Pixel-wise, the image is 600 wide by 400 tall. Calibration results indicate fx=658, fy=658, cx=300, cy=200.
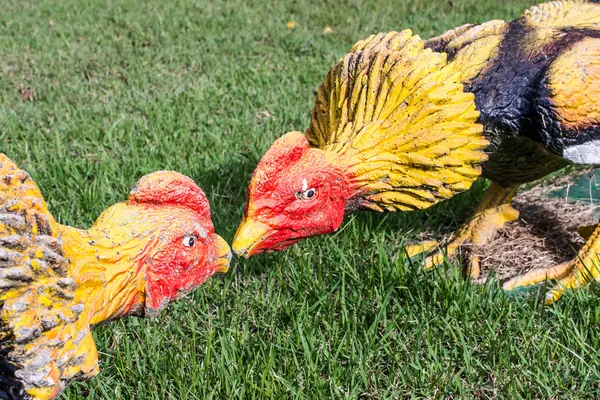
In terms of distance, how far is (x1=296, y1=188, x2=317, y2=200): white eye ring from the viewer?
80.6 inches

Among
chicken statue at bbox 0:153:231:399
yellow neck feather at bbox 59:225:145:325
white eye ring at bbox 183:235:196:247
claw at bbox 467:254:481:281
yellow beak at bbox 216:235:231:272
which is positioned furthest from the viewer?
claw at bbox 467:254:481:281

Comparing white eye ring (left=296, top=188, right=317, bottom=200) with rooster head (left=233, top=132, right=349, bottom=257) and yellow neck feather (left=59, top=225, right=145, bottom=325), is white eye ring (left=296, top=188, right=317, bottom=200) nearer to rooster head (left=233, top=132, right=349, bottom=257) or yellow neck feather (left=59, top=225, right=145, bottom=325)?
rooster head (left=233, top=132, right=349, bottom=257)

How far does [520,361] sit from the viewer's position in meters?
2.25

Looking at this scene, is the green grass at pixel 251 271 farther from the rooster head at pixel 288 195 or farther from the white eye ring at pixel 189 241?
the white eye ring at pixel 189 241

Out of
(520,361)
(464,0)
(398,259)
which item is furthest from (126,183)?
(464,0)

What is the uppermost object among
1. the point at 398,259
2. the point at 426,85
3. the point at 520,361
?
the point at 426,85

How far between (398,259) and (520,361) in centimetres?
60

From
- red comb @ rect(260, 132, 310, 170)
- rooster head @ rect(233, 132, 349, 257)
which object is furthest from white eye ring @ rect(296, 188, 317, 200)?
red comb @ rect(260, 132, 310, 170)

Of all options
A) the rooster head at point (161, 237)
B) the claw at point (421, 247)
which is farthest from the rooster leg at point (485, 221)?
the rooster head at point (161, 237)

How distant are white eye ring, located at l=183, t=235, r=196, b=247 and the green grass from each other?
0.58m

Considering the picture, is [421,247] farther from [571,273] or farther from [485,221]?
[571,273]

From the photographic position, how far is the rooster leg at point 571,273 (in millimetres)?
2549

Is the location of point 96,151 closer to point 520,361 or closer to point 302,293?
point 302,293

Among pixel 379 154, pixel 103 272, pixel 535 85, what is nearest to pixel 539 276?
pixel 535 85
